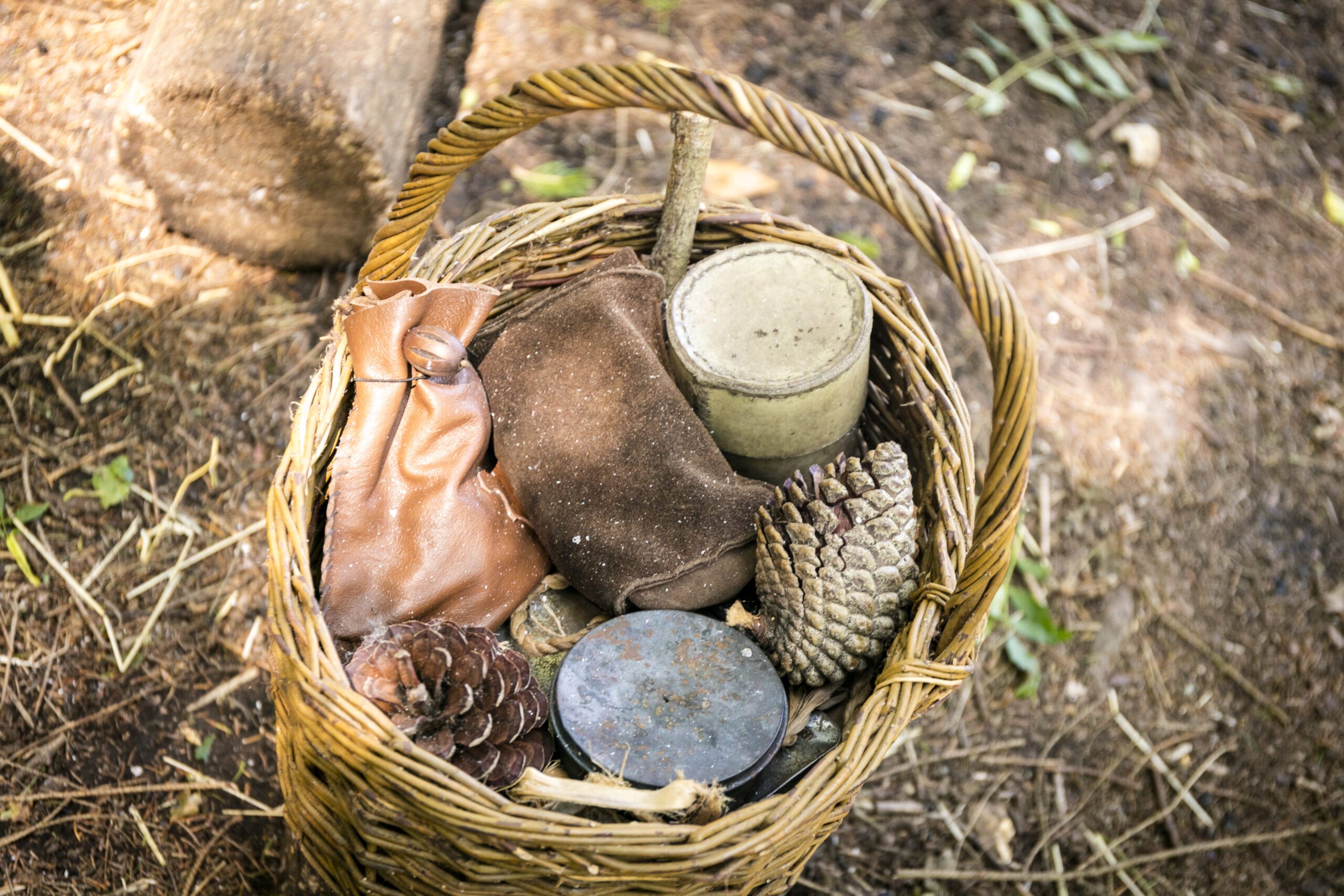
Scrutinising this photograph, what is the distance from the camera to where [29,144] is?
2.33 meters

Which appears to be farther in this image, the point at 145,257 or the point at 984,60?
the point at 984,60

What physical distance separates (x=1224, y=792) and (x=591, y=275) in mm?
1731

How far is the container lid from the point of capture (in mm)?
1598

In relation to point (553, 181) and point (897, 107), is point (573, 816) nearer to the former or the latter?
point (553, 181)

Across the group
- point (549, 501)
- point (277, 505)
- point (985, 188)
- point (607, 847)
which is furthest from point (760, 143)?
point (607, 847)

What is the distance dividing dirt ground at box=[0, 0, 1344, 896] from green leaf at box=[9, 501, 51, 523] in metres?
0.02

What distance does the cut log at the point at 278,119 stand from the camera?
6.62 feet

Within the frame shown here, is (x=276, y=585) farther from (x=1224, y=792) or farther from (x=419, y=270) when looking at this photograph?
(x=1224, y=792)

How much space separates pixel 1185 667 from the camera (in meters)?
2.24

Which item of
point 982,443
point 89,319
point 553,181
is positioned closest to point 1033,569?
point 982,443

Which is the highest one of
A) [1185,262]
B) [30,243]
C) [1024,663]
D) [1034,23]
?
[30,243]

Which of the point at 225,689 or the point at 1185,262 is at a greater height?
the point at 225,689

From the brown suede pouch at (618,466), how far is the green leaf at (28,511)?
3.37 ft

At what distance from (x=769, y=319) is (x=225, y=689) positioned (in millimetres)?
1259
